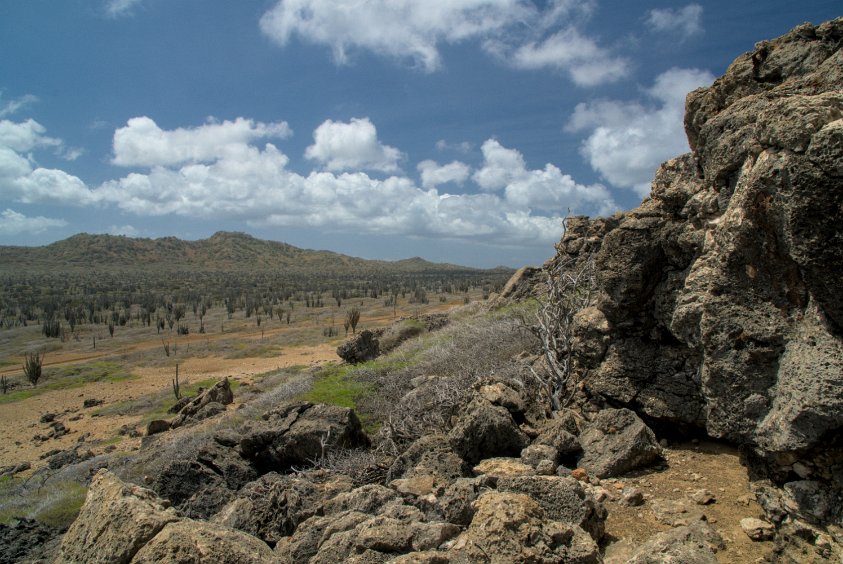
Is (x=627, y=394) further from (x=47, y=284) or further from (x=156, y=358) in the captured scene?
(x=47, y=284)

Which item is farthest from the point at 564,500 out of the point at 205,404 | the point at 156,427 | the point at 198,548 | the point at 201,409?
the point at 156,427

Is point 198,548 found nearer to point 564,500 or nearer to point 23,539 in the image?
point 564,500

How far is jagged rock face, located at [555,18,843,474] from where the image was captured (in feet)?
10.8

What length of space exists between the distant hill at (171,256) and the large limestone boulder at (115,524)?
92.4m

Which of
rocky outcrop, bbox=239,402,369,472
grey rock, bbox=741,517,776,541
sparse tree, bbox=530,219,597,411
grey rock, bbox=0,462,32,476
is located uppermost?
sparse tree, bbox=530,219,597,411

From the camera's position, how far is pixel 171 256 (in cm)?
10081

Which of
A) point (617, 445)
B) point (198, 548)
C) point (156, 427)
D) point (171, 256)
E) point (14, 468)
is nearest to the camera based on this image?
point (198, 548)

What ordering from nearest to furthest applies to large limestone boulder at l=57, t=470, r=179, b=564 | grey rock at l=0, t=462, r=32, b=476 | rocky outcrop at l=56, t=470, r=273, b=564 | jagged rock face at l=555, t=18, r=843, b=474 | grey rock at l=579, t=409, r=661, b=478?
1. jagged rock face at l=555, t=18, r=843, b=474
2. rocky outcrop at l=56, t=470, r=273, b=564
3. large limestone boulder at l=57, t=470, r=179, b=564
4. grey rock at l=579, t=409, r=661, b=478
5. grey rock at l=0, t=462, r=32, b=476

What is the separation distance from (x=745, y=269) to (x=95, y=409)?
21.9m

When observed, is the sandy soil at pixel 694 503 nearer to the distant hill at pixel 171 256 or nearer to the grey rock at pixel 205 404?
the grey rock at pixel 205 404

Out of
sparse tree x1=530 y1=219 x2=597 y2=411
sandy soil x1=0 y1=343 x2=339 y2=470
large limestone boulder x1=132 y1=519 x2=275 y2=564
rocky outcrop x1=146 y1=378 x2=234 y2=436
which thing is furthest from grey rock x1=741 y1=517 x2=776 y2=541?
sandy soil x1=0 y1=343 x2=339 y2=470

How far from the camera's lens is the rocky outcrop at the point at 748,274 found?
130 inches

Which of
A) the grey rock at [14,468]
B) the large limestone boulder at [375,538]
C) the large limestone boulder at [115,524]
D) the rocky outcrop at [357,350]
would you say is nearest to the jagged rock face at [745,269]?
the large limestone boulder at [375,538]

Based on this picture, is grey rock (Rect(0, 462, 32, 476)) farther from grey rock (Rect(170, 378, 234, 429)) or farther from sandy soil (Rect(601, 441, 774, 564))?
sandy soil (Rect(601, 441, 774, 564))
